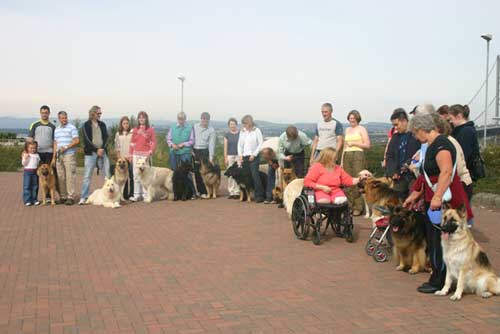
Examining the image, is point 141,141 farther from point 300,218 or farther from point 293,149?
point 300,218

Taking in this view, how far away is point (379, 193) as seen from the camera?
24.2 feet

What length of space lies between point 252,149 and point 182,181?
1.82 meters

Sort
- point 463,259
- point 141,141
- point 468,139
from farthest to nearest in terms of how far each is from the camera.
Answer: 1. point 141,141
2. point 468,139
3. point 463,259

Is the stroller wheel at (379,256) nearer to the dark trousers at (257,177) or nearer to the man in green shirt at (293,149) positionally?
the man in green shirt at (293,149)

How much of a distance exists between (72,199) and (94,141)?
4.55 ft

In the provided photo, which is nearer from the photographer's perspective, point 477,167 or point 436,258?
point 436,258

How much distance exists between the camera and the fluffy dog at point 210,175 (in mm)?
12430

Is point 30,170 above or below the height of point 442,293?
above

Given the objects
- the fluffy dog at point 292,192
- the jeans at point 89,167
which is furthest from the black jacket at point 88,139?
the fluffy dog at point 292,192

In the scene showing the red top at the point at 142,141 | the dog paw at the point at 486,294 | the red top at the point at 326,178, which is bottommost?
the dog paw at the point at 486,294

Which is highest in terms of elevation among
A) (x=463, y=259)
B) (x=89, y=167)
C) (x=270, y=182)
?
(x=89, y=167)

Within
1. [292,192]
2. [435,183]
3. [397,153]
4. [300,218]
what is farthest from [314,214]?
[435,183]

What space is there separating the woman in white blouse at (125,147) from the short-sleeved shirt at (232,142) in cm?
232

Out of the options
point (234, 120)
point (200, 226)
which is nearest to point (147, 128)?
point (234, 120)
